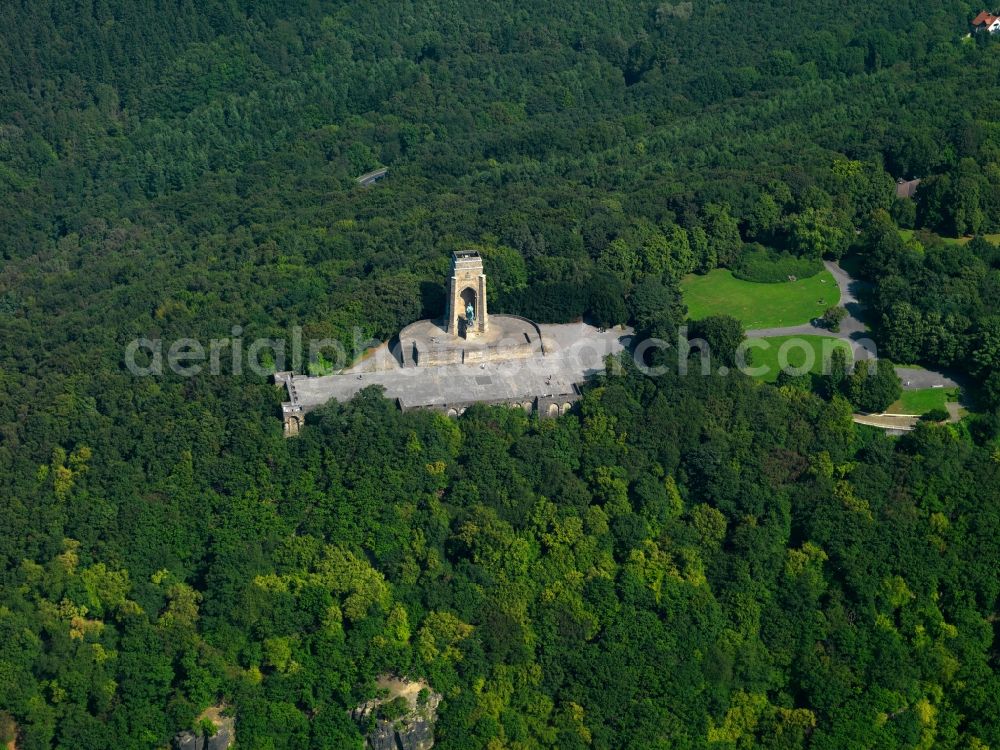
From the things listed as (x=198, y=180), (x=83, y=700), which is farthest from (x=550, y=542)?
(x=198, y=180)

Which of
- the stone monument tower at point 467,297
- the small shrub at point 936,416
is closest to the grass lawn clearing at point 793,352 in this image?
the small shrub at point 936,416

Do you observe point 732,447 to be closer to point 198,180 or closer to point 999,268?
point 999,268

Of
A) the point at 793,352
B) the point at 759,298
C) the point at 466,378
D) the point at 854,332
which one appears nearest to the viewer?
the point at 466,378

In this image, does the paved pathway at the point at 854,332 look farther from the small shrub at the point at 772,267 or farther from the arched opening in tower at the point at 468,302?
the arched opening in tower at the point at 468,302
